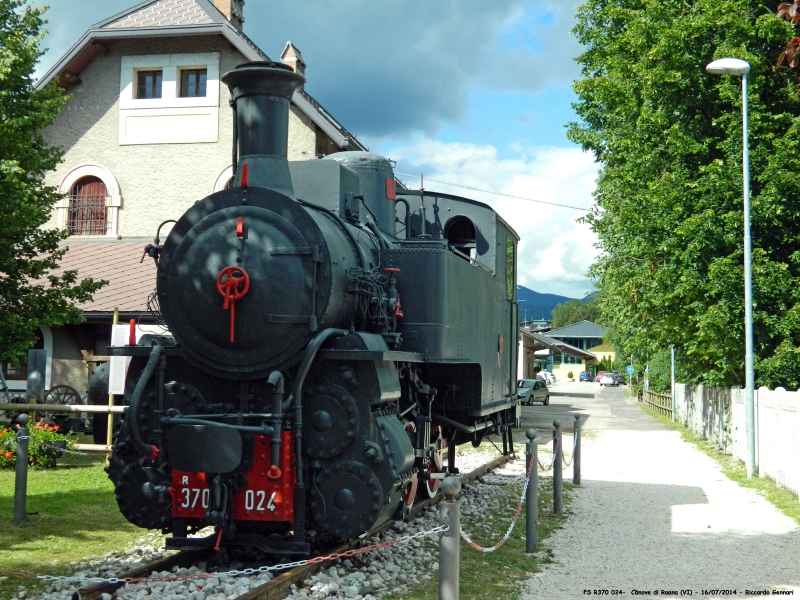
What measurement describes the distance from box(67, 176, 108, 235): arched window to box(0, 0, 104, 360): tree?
7368 mm

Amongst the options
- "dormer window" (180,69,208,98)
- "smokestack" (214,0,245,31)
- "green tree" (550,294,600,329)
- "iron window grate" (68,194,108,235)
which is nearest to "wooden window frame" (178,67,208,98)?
"dormer window" (180,69,208,98)

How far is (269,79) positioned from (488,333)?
3797 mm

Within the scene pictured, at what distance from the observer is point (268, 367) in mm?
6027

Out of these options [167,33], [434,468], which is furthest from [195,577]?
[167,33]

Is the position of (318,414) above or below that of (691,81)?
below

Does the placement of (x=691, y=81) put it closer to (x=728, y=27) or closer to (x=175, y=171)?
(x=728, y=27)

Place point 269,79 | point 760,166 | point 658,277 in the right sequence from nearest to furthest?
point 269,79 < point 760,166 < point 658,277

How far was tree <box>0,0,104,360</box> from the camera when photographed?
1176 cm

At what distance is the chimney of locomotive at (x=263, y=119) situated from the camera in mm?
6480

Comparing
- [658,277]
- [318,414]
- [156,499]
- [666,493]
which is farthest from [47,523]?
[658,277]

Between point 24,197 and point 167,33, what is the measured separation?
350 inches

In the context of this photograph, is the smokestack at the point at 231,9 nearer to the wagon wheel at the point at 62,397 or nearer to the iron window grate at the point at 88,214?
the iron window grate at the point at 88,214

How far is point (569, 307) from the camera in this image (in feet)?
543

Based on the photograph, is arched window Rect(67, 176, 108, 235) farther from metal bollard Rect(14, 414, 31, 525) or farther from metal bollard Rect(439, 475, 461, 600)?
metal bollard Rect(439, 475, 461, 600)
